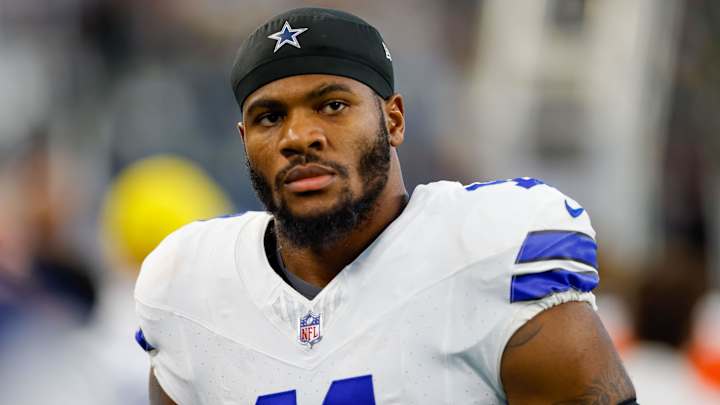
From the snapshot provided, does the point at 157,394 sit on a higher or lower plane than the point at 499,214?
lower

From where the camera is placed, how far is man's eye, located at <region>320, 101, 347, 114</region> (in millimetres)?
2709

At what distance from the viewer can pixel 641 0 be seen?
9164 millimetres

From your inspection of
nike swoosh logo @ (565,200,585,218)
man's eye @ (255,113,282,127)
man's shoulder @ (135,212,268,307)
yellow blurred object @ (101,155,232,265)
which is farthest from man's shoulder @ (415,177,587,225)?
yellow blurred object @ (101,155,232,265)

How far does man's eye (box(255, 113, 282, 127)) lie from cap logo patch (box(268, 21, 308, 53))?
13cm

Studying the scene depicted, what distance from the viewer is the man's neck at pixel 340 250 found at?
278 centimetres

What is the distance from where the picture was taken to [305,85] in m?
2.71

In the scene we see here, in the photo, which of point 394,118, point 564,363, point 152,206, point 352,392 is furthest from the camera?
point 152,206

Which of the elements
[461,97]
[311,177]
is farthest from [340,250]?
[461,97]

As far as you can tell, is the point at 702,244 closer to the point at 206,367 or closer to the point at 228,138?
the point at 228,138

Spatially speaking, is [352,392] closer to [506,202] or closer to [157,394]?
[506,202]

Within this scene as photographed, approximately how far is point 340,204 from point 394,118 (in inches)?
11.5

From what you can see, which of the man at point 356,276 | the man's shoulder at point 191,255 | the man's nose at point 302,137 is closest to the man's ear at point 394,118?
the man at point 356,276

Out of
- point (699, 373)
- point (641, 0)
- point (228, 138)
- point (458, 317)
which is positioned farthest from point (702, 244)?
point (458, 317)

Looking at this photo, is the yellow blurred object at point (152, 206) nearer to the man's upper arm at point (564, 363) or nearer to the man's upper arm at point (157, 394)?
the man's upper arm at point (157, 394)
